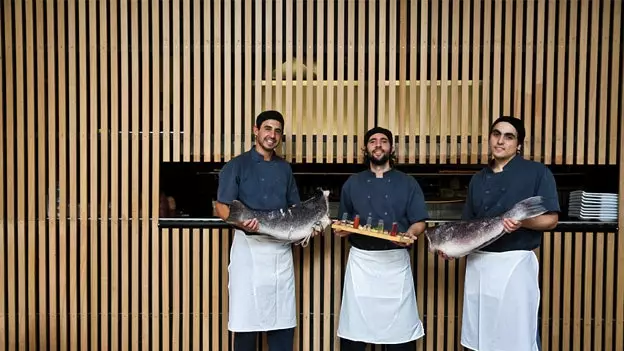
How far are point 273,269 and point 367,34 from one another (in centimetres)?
184

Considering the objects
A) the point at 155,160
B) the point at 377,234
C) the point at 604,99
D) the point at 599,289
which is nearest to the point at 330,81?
the point at 377,234

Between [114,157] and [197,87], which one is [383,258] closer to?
[197,87]

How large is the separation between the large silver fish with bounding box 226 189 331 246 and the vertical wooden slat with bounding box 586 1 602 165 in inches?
78.7

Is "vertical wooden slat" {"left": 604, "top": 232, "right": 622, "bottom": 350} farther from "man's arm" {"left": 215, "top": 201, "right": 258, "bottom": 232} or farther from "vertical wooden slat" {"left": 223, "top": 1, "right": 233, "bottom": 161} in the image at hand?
"vertical wooden slat" {"left": 223, "top": 1, "right": 233, "bottom": 161}

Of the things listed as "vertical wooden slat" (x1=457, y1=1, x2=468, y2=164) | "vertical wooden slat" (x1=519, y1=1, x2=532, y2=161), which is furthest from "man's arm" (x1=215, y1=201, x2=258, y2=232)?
"vertical wooden slat" (x1=519, y1=1, x2=532, y2=161)

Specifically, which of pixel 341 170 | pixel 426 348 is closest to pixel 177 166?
pixel 341 170

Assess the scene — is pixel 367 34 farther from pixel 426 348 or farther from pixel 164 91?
pixel 426 348

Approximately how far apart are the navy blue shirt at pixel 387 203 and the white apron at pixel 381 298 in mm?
81

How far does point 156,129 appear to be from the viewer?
3689 millimetres

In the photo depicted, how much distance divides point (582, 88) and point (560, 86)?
0.51 ft

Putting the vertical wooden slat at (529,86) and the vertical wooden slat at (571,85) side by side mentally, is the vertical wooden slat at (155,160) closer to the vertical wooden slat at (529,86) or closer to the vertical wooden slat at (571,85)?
the vertical wooden slat at (529,86)

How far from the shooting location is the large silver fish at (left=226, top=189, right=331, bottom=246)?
9.99 ft

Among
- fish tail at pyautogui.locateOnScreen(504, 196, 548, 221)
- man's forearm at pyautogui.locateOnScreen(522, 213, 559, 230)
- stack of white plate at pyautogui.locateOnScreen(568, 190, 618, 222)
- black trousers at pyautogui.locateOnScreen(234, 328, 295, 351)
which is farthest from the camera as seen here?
stack of white plate at pyautogui.locateOnScreen(568, 190, 618, 222)

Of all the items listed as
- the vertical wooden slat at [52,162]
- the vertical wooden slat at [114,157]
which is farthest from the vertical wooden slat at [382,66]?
the vertical wooden slat at [52,162]
